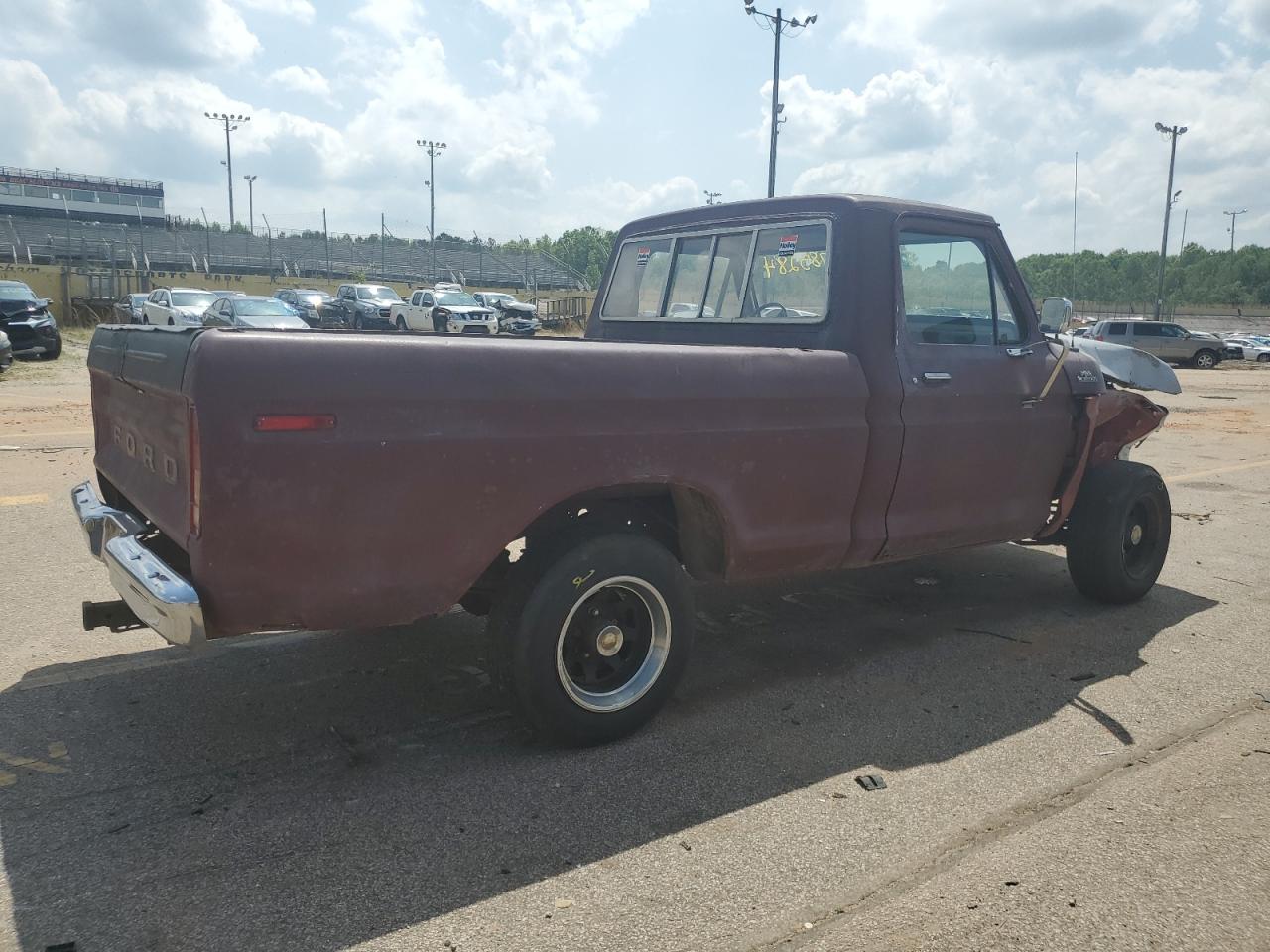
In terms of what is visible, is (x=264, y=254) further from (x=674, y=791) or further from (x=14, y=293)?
(x=674, y=791)

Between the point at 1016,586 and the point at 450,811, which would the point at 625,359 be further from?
the point at 1016,586

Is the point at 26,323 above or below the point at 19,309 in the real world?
below

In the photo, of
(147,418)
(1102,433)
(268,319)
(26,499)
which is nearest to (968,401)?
(1102,433)

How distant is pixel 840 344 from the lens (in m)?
4.23

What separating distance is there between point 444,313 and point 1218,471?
25.1m

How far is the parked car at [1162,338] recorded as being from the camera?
3566 centimetres

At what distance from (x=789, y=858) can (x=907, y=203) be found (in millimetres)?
2979

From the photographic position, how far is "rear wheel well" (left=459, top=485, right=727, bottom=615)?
3.58 meters

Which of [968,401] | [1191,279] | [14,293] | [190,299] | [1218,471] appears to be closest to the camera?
[968,401]

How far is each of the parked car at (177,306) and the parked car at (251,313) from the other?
1408mm

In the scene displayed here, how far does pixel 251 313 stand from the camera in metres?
21.9

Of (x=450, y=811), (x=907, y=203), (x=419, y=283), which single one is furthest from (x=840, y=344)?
(x=419, y=283)

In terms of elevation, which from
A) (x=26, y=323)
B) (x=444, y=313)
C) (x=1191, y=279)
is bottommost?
(x=26, y=323)

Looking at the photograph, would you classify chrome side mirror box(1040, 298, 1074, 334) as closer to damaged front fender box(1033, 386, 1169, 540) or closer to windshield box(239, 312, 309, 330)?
damaged front fender box(1033, 386, 1169, 540)
